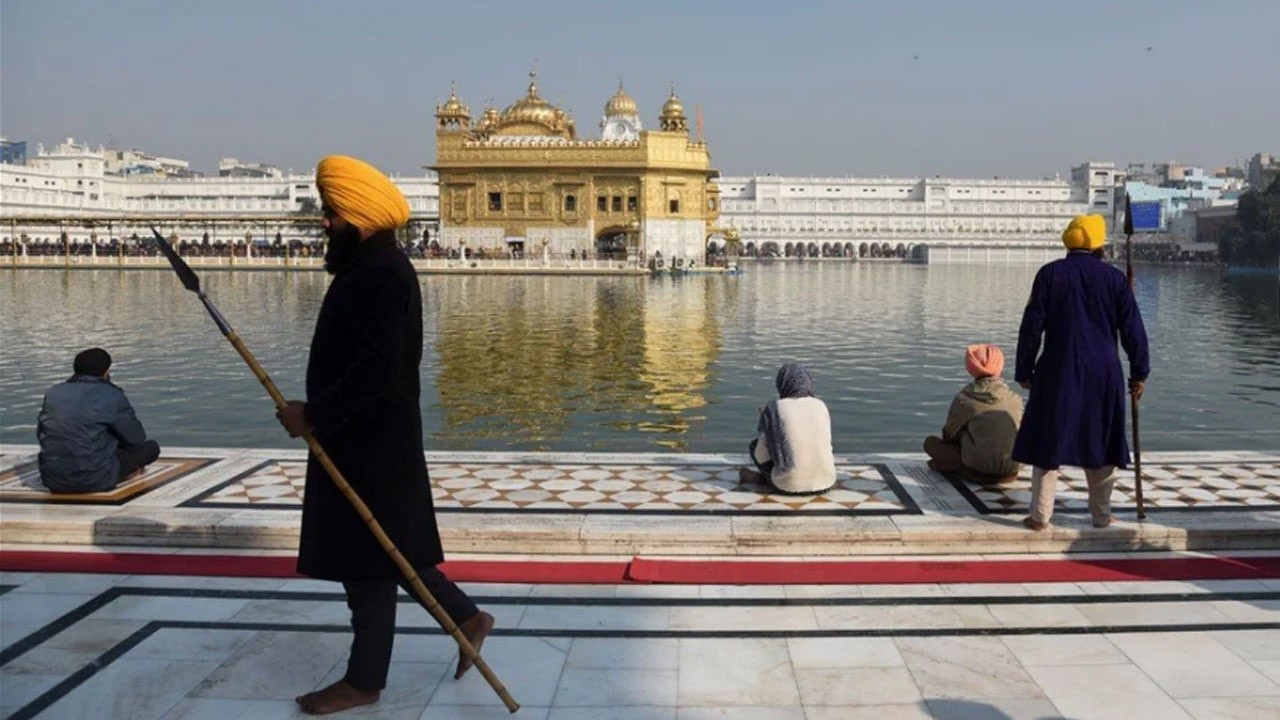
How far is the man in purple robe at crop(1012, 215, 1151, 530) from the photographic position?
4.75 m

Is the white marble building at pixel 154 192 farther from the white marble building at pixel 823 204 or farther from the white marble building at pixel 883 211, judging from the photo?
the white marble building at pixel 883 211

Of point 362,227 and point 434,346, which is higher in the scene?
point 362,227

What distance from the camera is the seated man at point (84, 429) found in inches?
214

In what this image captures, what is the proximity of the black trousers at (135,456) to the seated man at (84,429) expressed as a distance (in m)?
0.15

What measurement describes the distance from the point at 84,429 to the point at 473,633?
317 centimetres

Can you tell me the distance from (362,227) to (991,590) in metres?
3.00

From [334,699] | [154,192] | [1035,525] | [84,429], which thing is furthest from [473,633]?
[154,192]

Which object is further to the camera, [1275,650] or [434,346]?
[434,346]

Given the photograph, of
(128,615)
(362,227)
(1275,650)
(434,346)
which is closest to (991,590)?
(1275,650)

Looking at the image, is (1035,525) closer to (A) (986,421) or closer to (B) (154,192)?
(A) (986,421)

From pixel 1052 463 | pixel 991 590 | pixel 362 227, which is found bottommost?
pixel 991 590

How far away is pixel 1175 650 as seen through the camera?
3.69 metres

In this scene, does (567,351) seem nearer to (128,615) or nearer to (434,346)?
(434,346)

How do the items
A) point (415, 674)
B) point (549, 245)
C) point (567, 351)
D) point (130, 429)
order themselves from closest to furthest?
point (415, 674)
point (130, 429)
point (567, 351)
point (549, 245)
